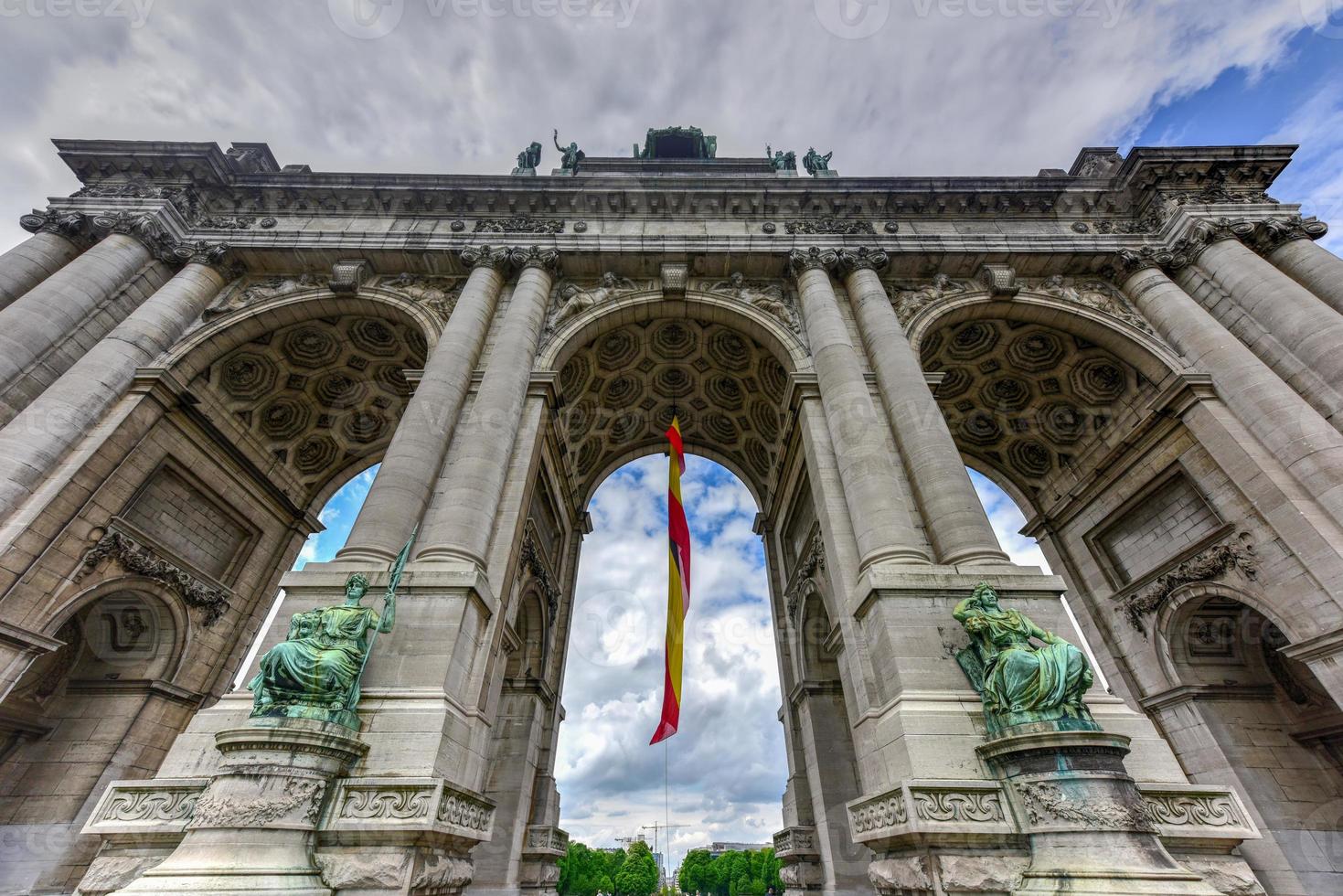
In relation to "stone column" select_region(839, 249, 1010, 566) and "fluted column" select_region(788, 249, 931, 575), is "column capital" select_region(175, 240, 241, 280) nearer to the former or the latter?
"fluted column" select_region(788, 249, 931, 575)

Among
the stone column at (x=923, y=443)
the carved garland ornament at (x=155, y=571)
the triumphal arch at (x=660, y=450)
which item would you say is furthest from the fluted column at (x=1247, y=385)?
the carved garland ornament at (x=155, y=571)

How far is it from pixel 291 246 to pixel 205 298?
8.09 feet

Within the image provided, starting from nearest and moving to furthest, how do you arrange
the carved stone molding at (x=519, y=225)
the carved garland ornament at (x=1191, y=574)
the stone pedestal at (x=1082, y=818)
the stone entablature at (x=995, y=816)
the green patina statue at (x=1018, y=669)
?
the stone pedestal at (x=1082, y=818) < the stone entablature at (x=995, y=816) < the green patina statue at (x=1018, y=669) < the carved garland ornament at (x=1191, y=574) < the carved stone molding at (x=519, y=225)

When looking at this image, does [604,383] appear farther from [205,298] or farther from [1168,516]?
[1168,516]

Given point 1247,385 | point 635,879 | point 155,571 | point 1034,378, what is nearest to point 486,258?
point 155,571

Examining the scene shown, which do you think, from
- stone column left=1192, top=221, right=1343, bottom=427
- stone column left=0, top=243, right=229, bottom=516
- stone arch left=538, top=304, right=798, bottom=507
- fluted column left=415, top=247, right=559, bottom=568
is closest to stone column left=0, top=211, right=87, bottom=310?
stone column left=0, top=243, right=229, bottom=516

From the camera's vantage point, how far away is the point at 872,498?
10.1 metres

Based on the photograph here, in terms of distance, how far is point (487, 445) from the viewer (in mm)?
10938

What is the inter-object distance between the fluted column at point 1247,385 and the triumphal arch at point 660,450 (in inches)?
3.3

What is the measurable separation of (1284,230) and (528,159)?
23219 mm

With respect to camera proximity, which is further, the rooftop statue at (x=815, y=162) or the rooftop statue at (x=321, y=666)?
the rooftop statue at (x=815, y=162)

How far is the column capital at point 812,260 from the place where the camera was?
48.9ft

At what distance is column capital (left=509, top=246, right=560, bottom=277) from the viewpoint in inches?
588

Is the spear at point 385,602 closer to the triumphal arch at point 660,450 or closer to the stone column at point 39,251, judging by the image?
the triumphal arch at point 660,450
